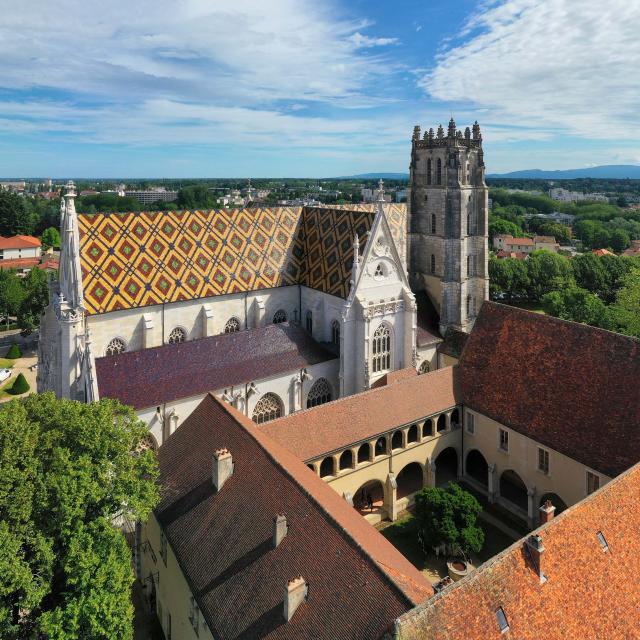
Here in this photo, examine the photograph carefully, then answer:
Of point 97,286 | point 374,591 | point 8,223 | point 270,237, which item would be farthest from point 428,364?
point 8,223

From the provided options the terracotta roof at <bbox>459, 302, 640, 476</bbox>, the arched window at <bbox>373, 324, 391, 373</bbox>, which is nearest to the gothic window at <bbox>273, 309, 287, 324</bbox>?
the arched window at <bbox>373, 324, 391, 373</bbox>

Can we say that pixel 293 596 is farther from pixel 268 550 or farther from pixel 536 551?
pixel 536 551

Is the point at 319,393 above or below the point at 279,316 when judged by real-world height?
below

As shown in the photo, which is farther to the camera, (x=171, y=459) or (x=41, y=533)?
(x=171, y=459)

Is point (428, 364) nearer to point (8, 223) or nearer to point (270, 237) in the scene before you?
point (270, 237)

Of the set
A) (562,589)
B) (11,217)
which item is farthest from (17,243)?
(562,589)

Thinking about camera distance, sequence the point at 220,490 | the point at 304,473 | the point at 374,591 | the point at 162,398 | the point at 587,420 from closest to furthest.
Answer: the point at 374,591, the point at 220,490, the point at 304,473, the point at 587,420, the point at 162,398

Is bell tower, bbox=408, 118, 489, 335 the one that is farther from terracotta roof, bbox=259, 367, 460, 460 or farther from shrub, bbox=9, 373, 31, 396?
shrub, bbox=9, 373, 31, 396

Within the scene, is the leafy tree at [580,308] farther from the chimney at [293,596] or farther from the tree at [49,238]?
the tree at [49,238]
